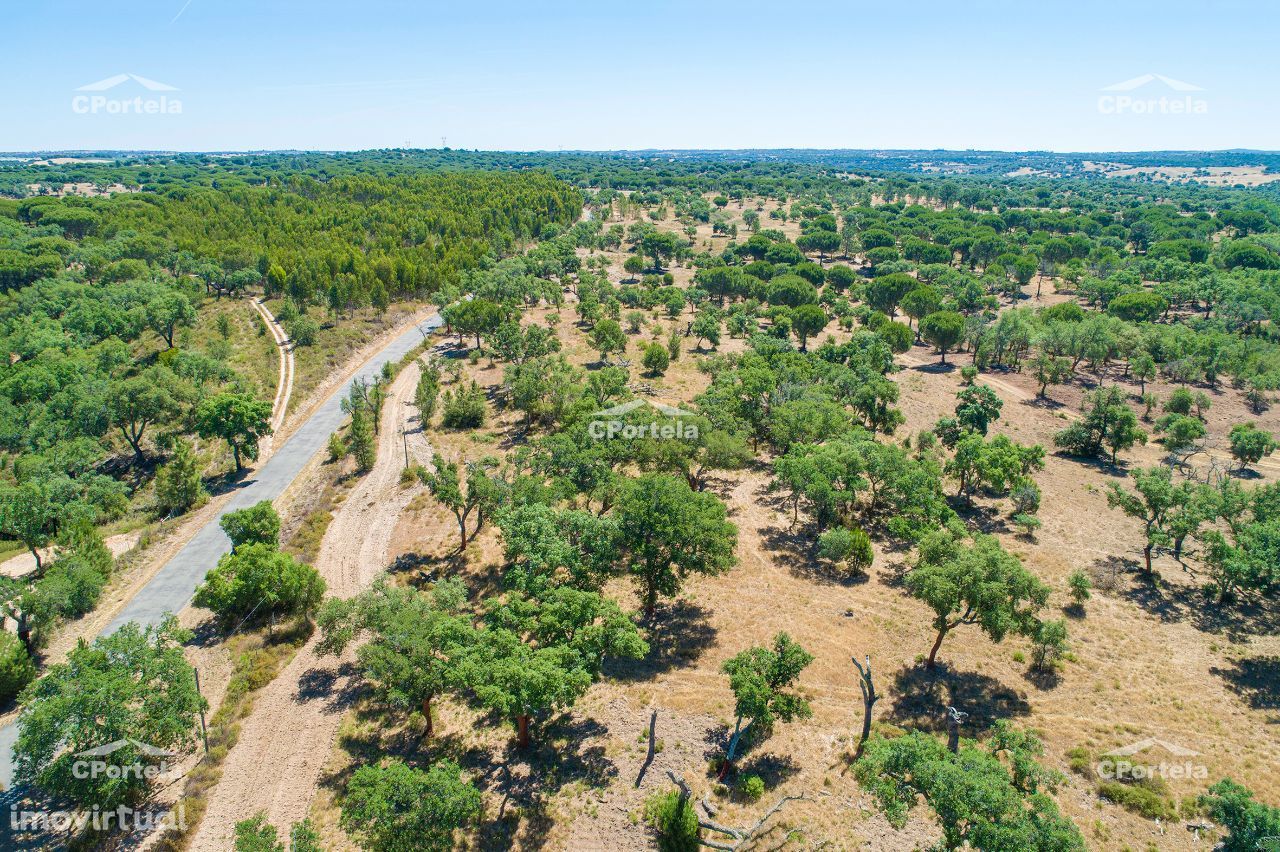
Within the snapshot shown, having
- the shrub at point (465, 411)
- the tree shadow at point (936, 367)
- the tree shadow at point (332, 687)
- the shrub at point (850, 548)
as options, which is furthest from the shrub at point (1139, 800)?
the tree shadow at point (936, 367)

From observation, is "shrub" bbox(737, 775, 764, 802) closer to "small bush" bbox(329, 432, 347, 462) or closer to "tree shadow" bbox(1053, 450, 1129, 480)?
"small bush" bbox(329, 432, 347, 462)

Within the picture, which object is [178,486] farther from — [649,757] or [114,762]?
[649,757]

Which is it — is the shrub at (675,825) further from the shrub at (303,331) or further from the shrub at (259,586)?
the shrub at (303,331)

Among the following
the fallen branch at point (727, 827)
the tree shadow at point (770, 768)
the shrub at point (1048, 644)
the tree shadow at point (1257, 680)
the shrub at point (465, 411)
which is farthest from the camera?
the shrub at point (465, 411)

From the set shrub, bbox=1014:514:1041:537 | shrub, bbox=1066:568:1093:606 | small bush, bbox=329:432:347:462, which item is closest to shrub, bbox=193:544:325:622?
small bush, bbox=329:432:347:462

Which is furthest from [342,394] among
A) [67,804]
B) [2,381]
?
[67,804]

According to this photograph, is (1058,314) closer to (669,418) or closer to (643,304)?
(643,304)
